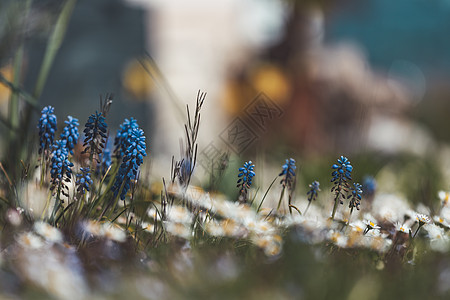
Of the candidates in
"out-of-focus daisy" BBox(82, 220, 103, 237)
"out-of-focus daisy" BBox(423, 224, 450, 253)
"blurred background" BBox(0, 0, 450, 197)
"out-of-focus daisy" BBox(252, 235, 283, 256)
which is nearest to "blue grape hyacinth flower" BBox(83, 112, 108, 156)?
"out-of-focus daisy" BBox(82, 220, 103, 237)

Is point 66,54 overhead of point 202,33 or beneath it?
beneath

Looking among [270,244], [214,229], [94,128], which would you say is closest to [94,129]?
[94,128]

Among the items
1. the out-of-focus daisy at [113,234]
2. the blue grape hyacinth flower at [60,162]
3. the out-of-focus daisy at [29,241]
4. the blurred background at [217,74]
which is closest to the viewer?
the out-of-focus daisy at [29,241]

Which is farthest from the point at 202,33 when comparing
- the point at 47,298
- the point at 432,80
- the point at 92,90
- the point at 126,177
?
the point at 47,298

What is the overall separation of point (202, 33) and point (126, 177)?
6873mm

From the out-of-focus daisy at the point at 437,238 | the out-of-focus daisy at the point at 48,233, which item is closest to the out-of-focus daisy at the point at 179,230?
the out-of-focus daisy at the point at 48,233

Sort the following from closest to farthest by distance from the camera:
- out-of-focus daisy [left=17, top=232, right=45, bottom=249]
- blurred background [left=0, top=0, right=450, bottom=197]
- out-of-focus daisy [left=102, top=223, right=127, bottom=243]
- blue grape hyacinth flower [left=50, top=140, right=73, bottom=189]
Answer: out-of-focus daisy [left=17, top=232, right=45, bottom=249]
out-of-focus daisy [left=102, top=223, right=127, bottom=243]
blue grape hyacinth flower [left=50, top=140, right=73, bottom=189]
blurred background [left=0, top=0, right=450, bottom=197]

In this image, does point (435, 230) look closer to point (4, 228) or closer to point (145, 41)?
point (4, 228)

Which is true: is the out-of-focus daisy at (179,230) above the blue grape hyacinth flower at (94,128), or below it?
below

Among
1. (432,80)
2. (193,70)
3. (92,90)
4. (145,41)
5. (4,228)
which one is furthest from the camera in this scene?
(432,80)

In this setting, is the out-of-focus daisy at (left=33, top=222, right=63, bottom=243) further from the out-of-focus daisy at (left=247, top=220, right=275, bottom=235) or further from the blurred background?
the blurred background

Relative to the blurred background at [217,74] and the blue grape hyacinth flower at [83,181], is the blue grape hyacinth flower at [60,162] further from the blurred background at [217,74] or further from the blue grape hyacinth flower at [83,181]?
the blurred background at [217,74]

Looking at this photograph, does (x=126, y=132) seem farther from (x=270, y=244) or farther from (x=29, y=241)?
(x=270, y=244)

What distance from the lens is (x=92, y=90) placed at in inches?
252
